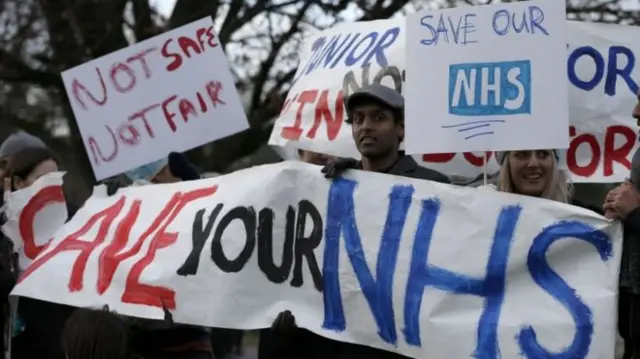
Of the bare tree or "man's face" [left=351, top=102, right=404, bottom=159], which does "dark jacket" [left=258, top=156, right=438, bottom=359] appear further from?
the bare tree

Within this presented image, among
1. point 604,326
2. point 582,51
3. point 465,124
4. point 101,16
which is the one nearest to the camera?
point 604,326

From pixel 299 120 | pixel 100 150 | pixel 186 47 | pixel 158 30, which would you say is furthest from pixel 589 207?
pixel 158 30

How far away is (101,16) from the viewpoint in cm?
975

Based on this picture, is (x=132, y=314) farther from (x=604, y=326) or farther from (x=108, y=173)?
(x=604, y=326)

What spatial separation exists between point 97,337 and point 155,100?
81.7 inches

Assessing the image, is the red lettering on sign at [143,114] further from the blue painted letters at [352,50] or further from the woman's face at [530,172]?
the woman's face at [530,172]

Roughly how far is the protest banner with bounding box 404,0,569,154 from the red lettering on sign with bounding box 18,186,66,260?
5.56 ft

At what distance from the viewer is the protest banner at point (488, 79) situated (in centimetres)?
341

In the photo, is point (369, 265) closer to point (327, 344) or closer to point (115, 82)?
point (327, 344)

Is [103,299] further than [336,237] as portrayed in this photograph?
Yes

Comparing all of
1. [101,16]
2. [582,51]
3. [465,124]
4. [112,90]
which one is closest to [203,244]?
[465,124]

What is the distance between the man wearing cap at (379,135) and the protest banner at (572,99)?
39.2 inches

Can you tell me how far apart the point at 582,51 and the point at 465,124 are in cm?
156

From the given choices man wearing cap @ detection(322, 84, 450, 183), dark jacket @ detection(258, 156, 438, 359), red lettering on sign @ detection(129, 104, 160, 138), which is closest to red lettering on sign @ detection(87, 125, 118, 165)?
red lettering on sign @ detection(129, 104, 160, 138)
